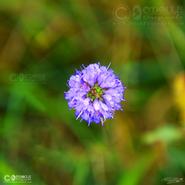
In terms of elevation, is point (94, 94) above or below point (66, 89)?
below

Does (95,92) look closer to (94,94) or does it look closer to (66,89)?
(94,94)

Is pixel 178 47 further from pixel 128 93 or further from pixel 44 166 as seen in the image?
Result: pixel 44 166

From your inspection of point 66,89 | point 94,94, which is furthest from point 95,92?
point 66,89

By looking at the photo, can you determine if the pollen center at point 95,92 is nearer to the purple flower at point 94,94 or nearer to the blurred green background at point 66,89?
the purple flower at point 94,94

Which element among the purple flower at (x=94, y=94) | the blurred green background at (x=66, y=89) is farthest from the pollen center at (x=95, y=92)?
the blurred green background at (x=66, y=89)

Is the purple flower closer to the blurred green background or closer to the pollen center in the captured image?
the pollen center

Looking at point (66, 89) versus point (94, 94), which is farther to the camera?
point (66, 89)
